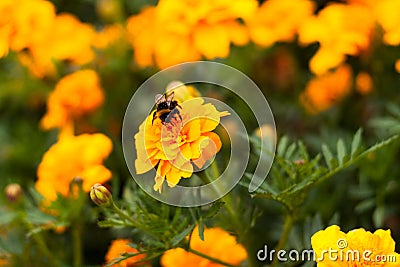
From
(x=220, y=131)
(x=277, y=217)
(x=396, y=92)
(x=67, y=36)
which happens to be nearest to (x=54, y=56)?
(x=67, y=36)

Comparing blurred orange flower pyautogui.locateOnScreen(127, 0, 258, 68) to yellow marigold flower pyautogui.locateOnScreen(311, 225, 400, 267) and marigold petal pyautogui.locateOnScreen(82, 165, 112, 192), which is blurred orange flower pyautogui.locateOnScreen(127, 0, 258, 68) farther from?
yellow marigold flower pyautogui.locateOnScreen(311, 225, 400, 267)

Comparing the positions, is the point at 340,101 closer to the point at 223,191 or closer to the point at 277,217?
the point at 277,217

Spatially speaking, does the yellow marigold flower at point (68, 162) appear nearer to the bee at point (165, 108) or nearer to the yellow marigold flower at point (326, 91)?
the bee at point (165, 108)

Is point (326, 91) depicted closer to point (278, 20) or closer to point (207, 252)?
point (278, 20)

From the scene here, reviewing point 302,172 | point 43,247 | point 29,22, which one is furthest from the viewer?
point 29,22

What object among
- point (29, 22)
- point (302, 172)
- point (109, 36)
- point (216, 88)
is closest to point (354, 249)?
point (302, 172)

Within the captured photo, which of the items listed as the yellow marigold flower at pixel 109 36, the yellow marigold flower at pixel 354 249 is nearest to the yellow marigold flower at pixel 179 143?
the yellow marigold flower at pixel 354 249

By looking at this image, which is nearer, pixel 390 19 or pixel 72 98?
pixel 390 19
